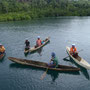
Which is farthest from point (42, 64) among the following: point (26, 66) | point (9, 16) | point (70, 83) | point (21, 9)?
point (21, 9)

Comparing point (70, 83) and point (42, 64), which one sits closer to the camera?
point (70, 83)

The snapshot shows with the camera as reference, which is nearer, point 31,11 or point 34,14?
point 34,14

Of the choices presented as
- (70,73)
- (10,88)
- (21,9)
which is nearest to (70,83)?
(70,73)

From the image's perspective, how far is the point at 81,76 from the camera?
2095cm

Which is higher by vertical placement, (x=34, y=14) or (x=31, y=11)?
(x=31, y=11)

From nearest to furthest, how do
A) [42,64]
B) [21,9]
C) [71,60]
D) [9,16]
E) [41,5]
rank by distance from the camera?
[42,64] < [71,60] < [9,16] < [21,9] < [41,5]

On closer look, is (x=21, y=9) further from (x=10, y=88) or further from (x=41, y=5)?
(x=10, y=88)

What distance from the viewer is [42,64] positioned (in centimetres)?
2305

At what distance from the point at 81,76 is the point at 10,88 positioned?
32.8 ft

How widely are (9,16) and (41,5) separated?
4126 cm

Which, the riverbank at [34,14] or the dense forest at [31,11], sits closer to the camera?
the riverbank at [34,14]

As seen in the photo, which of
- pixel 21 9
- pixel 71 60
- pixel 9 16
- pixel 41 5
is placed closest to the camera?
pixel 71 60

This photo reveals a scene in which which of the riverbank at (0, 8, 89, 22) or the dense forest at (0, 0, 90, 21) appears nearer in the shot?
the riverbank at (0, 8, 89, 22)

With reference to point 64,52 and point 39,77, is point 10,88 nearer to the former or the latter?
point 39,77
